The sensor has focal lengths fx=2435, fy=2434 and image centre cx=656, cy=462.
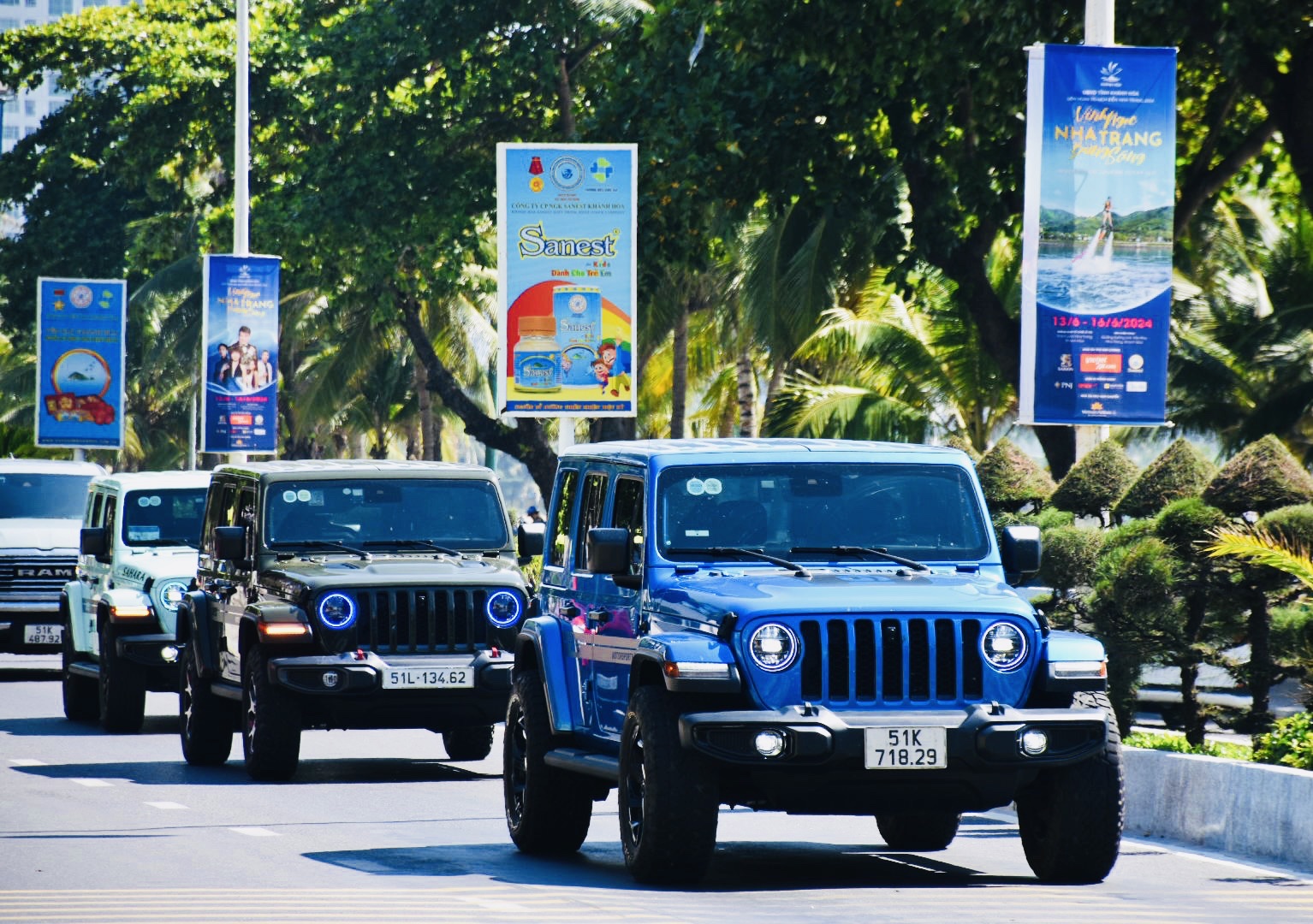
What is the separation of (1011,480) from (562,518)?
20.0 ft

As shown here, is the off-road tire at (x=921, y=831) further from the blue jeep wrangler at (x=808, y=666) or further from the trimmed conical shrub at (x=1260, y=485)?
the trimmed conical shrub at (x=1260, y=485)

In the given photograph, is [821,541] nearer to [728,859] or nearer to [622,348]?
[728,859]

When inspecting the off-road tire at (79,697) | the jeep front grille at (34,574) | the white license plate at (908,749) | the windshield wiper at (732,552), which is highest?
the windshield wiper at (732,552)

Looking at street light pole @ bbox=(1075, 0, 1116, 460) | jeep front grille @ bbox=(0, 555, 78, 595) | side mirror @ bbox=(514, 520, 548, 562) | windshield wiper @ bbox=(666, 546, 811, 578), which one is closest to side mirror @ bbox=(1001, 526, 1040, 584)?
windshield wiper @ bbox=(666, 546, 811, 578)

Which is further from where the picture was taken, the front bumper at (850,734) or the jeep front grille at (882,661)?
the jeep front grille at (882,661)

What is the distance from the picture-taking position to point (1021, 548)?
10.6 metres

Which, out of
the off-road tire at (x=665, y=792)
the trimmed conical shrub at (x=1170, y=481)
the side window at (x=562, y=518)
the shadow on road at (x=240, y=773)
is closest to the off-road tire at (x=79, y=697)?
the shadow on road at (x=240, y=773)

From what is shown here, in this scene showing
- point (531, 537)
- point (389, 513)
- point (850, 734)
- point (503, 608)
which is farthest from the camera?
point (389, 513)

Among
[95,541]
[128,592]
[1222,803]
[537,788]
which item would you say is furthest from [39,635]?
[1222,803]

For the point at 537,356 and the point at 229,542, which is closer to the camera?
the point at 229,542

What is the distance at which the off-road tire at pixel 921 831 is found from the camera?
11.6 m

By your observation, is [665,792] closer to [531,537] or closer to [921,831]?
[921,831]

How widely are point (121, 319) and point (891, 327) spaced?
13550mm

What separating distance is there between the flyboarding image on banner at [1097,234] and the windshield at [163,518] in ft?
25.9
